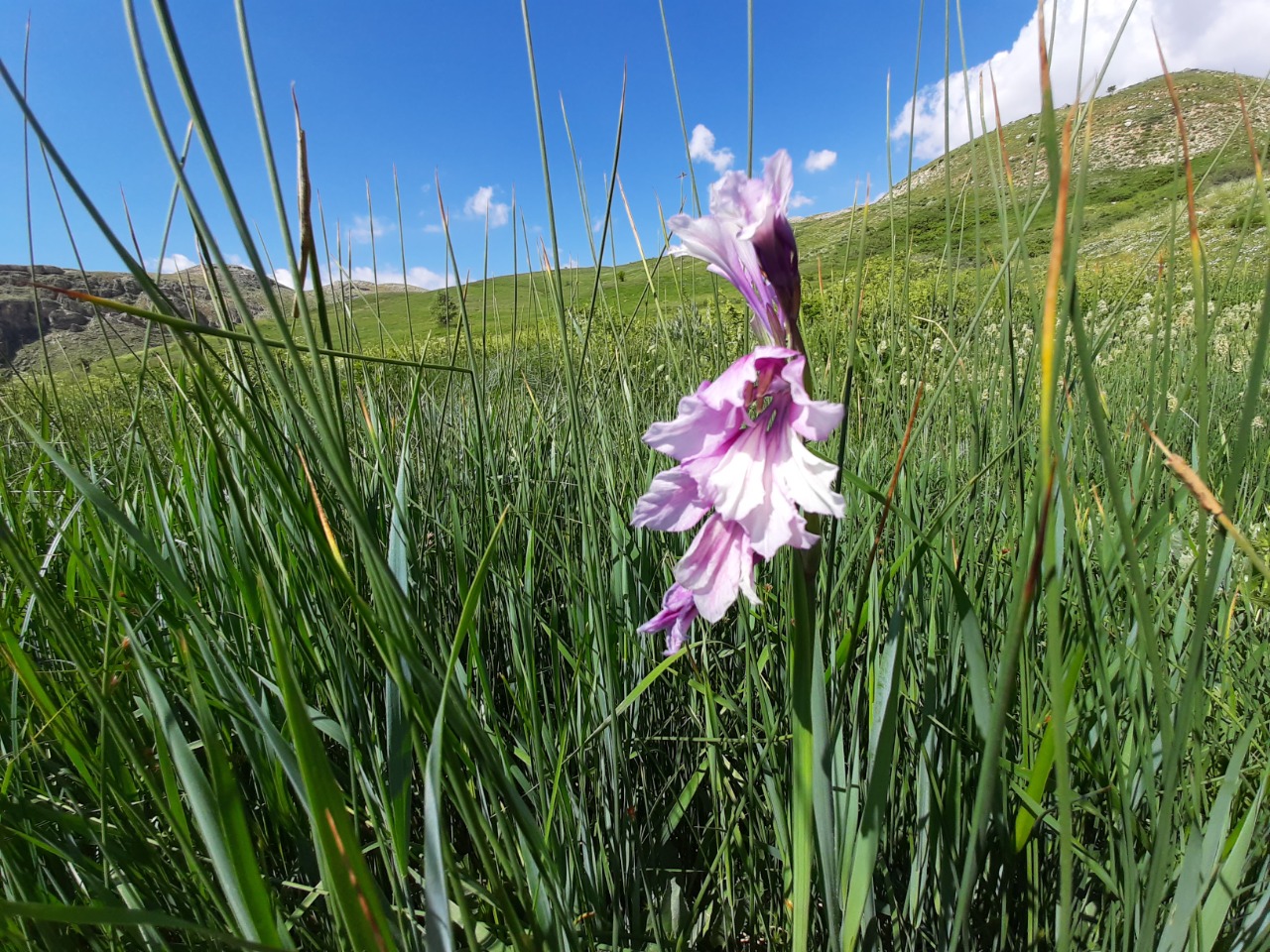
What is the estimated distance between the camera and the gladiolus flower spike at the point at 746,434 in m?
0.50

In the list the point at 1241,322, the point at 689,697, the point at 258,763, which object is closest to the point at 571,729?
the point at 689,697

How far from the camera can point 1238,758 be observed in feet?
2.08

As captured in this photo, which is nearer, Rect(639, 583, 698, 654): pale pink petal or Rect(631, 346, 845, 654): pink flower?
Rect(631, 346, 845, 654): pink flower

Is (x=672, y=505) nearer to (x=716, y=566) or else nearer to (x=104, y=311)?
(x=716, y=566)

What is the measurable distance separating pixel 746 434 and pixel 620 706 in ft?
1.31

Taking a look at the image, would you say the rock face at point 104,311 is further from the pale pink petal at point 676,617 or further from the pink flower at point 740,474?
the pale pink petal at point 676,617

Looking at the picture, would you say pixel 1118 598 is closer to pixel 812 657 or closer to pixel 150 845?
pixel 812 657

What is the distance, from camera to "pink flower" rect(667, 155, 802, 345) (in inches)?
21.8

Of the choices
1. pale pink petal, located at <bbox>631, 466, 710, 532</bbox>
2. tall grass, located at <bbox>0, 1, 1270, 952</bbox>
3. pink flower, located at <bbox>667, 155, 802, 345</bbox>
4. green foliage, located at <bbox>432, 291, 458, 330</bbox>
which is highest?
green foliage, located at <bbox>432, 291, 458, 330</bbox>

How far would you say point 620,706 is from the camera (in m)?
0.78

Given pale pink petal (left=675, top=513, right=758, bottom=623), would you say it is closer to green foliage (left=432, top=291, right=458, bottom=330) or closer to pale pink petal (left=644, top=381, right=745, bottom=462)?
pale pink petal (left=644, top=381, right=745, bottom=462)

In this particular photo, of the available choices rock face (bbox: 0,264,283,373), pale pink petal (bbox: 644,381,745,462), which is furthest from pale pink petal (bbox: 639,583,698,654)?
rock face (bbox: 0,264,283,373)

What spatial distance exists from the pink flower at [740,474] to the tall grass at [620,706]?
75 mm

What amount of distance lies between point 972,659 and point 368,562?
54cm
